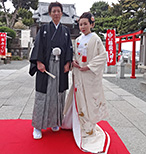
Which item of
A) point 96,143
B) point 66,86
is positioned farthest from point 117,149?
point 66,86

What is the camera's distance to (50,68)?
7.54ft

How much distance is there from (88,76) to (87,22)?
65 centimetres

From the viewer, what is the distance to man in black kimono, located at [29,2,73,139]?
7.40 feet

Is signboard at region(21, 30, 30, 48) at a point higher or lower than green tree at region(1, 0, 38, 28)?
lower

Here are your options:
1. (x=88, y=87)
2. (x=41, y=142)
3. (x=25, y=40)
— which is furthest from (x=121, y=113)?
(x=25, y=40)

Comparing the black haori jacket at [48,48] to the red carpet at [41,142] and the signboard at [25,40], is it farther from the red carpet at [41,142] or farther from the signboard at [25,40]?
the signboard at [25,40]

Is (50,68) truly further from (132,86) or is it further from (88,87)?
(132,86)

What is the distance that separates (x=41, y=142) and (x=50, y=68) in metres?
0.90

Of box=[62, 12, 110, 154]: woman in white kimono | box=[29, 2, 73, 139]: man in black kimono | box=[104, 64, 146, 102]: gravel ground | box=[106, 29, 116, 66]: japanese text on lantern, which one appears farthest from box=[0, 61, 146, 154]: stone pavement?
box=[106, 29, 116, 66]: japanese text on lantern

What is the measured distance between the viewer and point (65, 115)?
99.5 inches

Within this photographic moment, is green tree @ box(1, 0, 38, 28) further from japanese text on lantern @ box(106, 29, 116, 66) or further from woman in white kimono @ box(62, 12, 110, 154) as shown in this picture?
woman in white kimono @ box(62, 12, 110, 154)

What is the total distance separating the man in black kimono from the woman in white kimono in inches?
7.6

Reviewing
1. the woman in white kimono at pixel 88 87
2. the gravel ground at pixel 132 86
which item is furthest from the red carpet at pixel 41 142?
the gravel ground at pixel 132 86

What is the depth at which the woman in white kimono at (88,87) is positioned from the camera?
7.19ft
